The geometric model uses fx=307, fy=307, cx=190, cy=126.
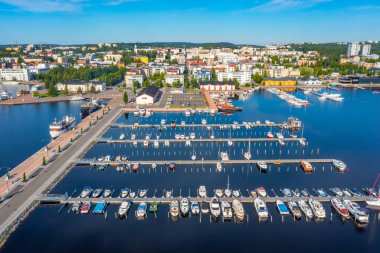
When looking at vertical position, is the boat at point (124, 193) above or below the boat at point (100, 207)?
above

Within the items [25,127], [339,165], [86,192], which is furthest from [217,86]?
[86,192]

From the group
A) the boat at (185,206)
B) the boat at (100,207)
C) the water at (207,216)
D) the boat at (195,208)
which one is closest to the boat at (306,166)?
the water at (207,216)

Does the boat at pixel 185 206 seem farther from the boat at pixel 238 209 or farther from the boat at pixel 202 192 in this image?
the boat at pixel 238 209

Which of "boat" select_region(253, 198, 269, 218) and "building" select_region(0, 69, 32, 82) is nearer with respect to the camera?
"boat" select_region(253, 198, 269, 218)

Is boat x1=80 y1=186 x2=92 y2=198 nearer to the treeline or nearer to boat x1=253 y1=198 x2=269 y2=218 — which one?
boat x1=253 y1=198 x2=269 y2=218

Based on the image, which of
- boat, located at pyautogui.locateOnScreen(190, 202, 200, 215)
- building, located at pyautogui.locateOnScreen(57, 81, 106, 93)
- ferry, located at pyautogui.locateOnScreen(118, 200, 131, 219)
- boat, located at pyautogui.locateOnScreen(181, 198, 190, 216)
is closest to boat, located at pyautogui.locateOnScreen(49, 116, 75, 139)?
ferry, located at pyautogui.locateOnScreen(118, 200, 131, 219)

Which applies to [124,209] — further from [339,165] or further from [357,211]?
[339,165]
